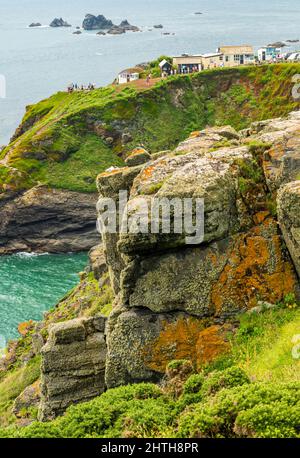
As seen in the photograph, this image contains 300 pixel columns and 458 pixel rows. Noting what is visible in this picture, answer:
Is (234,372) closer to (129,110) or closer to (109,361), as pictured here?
(109,361)

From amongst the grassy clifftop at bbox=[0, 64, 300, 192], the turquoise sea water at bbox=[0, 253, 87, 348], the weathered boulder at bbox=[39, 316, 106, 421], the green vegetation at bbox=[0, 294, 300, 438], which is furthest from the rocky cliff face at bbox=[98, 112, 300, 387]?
the grassy clifftop at bbox=[0, 64, 300, 192]

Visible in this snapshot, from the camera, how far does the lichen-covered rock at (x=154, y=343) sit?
27500mm

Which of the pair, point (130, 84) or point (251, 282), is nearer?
point (251, 282)

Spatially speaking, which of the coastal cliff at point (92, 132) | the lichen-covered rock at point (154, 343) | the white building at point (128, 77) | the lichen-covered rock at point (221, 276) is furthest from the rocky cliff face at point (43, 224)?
the lichen-covered rock at point (221, 276)

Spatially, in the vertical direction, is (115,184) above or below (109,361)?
above

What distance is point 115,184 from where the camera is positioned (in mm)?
Result: 35500

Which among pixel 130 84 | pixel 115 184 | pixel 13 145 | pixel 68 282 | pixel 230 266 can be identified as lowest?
pixel 68 282

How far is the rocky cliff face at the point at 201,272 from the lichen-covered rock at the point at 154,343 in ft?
0.14

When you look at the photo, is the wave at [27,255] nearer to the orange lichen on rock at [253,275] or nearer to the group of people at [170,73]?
the group of people at [170,73]

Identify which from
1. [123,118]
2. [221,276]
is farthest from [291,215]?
[123,118]

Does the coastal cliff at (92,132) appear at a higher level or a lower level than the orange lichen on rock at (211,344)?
higher

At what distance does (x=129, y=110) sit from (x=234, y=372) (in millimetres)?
112331

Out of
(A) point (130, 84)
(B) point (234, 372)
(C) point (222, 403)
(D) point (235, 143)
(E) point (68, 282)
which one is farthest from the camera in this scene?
(A) point (130, 84)
